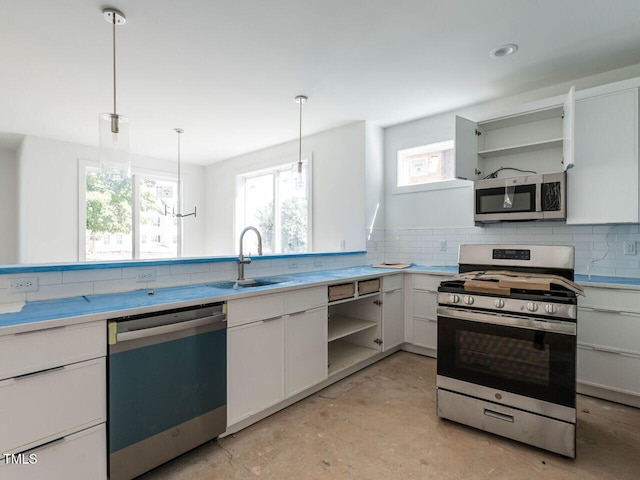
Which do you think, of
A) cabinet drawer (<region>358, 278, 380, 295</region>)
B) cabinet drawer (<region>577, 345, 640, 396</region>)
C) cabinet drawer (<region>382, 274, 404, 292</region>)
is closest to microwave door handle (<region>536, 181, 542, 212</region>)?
cabinet drawer (<region>577, 345, 640, 396</region>)

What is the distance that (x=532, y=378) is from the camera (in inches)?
76.4

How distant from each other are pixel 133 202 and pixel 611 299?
21.5 feet

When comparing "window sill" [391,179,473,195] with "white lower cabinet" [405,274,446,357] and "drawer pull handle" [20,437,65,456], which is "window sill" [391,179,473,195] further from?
"drawer pull handle" [20,437,65,456]

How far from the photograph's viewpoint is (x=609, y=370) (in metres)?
2.52

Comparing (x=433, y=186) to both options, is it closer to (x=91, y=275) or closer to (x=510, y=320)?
(x=510, y=320)

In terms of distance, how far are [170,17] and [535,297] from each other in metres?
2.90

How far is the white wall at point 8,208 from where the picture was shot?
5.38m

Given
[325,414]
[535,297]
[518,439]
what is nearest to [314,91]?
[535,297]

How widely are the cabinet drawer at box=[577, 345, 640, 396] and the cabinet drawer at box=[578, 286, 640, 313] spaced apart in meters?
0.35

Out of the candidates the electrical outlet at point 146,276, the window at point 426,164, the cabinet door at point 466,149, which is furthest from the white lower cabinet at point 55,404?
the window at point 426,164

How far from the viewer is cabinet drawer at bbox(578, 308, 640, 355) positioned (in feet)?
7.92

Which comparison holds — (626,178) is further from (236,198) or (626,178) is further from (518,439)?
(236,198)

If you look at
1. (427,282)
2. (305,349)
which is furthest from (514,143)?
(305,349)

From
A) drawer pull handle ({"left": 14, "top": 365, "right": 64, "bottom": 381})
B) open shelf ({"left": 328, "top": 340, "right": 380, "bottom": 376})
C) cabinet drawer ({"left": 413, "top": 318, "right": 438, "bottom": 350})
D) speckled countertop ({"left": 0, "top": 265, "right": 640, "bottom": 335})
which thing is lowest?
open shelf ({"left": 328, "top": 340, "right": 380, "bottom": 376})
